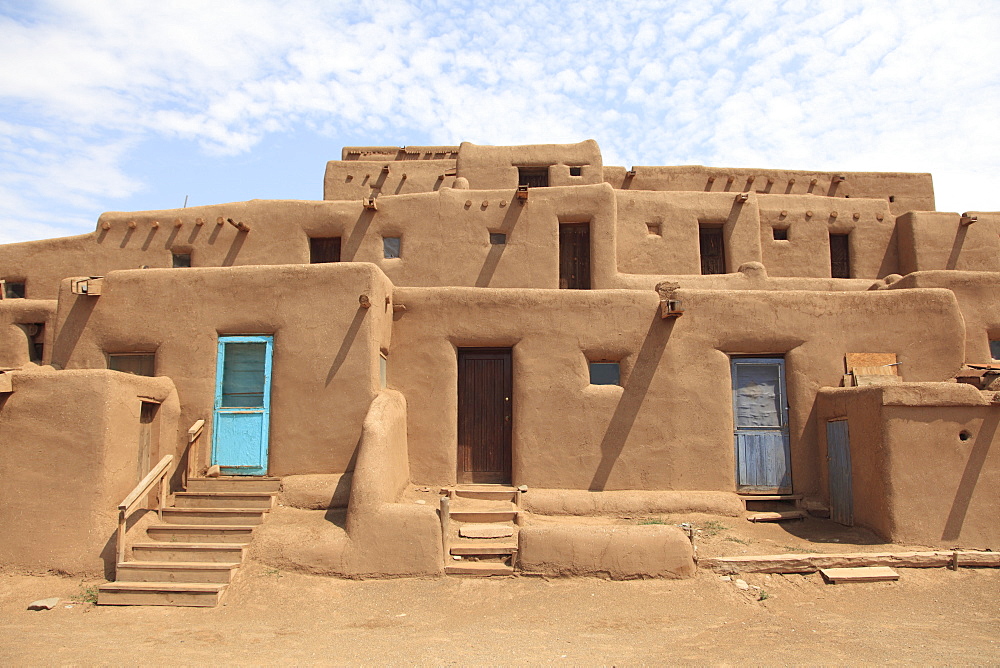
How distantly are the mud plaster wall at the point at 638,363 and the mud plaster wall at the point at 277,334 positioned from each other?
4.05 feet

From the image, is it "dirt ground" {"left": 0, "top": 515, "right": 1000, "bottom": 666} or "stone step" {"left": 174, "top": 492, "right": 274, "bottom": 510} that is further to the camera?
"stone step" {"left": 174, "top": 492, "right": 274, "bottom": 510}

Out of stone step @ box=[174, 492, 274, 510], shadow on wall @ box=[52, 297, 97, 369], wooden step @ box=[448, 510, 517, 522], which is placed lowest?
wooden step @ box=[448, 510, 517, 522]

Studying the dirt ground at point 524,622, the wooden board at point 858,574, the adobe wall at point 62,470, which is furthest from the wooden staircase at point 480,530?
the adobe wall at point 62,470

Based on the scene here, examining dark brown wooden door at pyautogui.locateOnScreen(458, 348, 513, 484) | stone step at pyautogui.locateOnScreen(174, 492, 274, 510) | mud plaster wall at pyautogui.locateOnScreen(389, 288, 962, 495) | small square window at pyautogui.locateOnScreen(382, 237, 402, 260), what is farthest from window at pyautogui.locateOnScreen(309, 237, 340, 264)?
stone step at pyautogui.locateOnScreen(174, 492, 274, 510)

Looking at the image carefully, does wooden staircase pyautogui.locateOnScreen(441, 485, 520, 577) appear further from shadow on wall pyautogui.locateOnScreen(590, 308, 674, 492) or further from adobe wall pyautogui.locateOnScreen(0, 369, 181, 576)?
adobe wall pyautogui.locateOnScreen(0, 369, 181, 576)

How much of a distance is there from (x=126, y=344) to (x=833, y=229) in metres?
14.5

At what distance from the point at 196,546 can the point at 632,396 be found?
6.43 m

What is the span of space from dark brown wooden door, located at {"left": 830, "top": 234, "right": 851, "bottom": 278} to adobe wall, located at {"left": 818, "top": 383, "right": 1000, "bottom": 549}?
7.18m

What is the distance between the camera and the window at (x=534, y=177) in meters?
16.8

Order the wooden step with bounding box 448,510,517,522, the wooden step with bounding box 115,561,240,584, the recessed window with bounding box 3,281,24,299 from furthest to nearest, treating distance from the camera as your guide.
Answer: the recessed window with bounding box 3,281,24,299
the wooden step with bounding box 448,510,517,522
the wooden step with bounding box 115,561,240,584

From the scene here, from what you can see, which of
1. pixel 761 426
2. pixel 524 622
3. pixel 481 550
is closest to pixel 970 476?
pixel 761 426

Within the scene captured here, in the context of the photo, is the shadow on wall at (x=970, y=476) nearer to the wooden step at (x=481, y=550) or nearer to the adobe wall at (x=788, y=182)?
the wooden step at (x=481, y=550)

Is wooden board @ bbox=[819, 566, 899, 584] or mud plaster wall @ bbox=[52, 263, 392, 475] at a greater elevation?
mud plaster wall @ bbox=[52, 263, 392, 475]

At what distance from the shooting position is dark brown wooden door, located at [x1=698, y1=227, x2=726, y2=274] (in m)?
15.7
